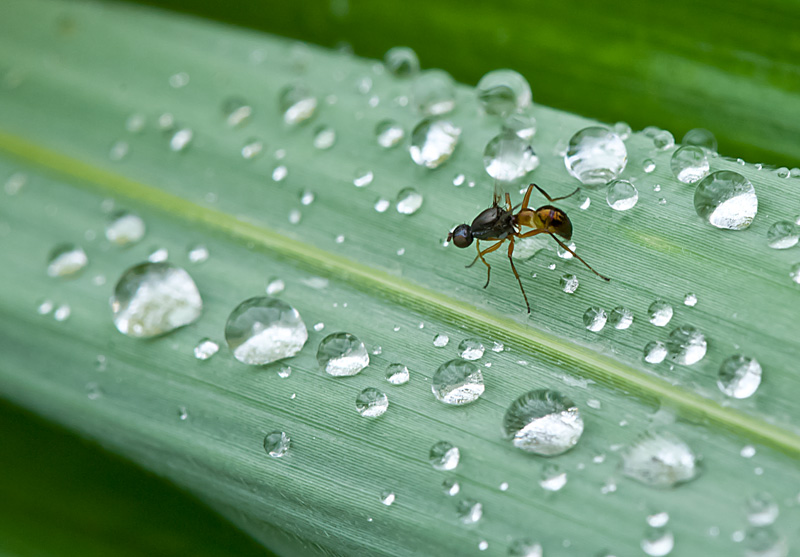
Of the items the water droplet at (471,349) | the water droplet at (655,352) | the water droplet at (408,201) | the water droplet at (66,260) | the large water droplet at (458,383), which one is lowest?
the water droplet at (66,260)

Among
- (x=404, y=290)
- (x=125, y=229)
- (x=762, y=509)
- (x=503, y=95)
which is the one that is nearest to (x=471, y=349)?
(x=404, y=290)

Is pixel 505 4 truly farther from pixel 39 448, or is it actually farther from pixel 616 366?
pixel 39 448

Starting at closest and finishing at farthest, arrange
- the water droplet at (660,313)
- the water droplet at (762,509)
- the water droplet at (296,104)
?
the water droplet at (762,509) < the water droplet at (660,313) < the water droplet at (296,104)

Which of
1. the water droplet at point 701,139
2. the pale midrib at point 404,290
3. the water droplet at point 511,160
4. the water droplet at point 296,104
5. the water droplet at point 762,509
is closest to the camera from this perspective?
the water droplet at point 762,509

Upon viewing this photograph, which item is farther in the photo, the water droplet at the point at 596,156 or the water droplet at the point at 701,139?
the water droplet at the point at 701,139

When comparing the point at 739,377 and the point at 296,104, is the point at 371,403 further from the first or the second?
the point at 296,104

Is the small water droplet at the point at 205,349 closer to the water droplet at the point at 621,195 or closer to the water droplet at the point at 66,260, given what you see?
the water droplet at the point at 66,260

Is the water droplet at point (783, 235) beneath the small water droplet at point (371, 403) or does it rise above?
above

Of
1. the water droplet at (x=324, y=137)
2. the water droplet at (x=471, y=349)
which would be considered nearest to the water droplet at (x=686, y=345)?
the water droplet at (x=471, y=349)
